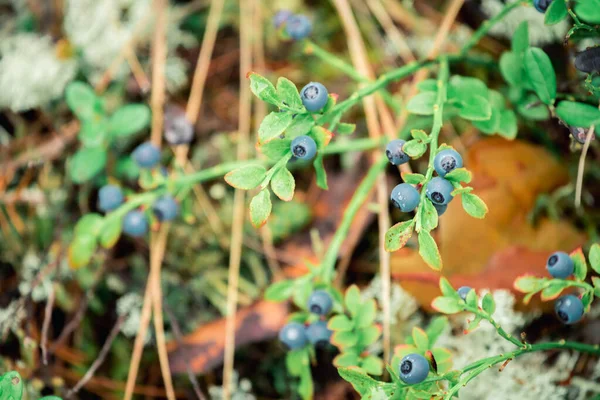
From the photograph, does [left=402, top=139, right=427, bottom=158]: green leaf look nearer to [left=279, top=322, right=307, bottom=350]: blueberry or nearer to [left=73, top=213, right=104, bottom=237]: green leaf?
[left=279, top=322, right=307, bottom=350]: blueberry

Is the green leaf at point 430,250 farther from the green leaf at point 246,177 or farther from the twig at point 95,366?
the twig at point 95,366

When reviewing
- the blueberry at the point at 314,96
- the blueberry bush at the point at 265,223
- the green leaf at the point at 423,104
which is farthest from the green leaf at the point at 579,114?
the blueberry at the point at 314,96

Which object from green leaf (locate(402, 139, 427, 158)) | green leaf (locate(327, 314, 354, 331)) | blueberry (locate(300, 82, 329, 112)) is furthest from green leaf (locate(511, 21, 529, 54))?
green leaf (locate(327, 314, 354, 331))

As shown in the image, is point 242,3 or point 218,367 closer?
point 218,367

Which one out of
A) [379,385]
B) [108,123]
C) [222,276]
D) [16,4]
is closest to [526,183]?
[379,385]

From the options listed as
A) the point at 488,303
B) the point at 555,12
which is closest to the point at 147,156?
the point at 488,303

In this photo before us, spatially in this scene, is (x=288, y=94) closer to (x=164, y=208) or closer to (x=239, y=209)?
(x=164, y=208)

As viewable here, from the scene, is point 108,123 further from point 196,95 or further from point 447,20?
point 447,20
